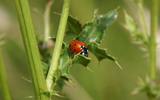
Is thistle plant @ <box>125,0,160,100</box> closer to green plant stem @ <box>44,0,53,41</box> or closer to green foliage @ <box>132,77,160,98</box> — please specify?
green foliage @ <box>132,77,160,98</box>

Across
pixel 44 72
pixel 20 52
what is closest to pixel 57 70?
pixel 44 72

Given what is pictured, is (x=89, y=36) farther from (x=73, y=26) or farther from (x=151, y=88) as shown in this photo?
(x=151, y=88)

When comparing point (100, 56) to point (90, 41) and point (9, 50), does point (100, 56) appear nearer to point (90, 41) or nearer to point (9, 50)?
point (90, 41)

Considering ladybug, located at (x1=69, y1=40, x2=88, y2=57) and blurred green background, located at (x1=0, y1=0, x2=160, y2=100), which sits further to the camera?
blurred green background, located at (x1=0, y1=0, x2=160, y2=100)

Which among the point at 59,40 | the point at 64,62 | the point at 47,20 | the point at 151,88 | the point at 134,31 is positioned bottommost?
the point at 151,88

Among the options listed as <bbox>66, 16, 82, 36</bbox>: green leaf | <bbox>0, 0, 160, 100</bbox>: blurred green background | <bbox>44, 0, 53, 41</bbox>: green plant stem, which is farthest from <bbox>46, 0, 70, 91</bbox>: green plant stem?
<bbox>0, 0, 160, 100</bbox>: blurred green background

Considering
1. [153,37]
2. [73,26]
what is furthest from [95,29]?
[153,37]

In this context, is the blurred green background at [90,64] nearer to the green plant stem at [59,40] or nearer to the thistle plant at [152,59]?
the thistle plant at [152,59]
